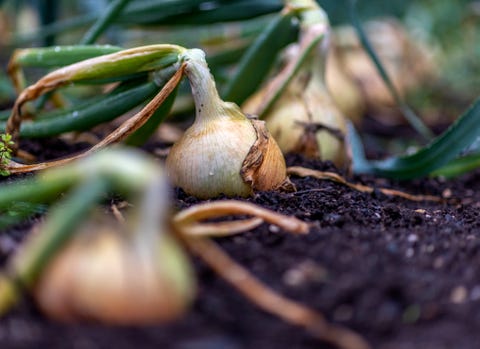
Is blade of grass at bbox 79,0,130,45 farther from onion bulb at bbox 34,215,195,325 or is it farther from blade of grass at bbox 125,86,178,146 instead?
onion bulb at bbox 34,215,195,325

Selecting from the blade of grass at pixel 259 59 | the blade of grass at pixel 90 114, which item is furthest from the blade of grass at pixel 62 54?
the blade of grass at pixel 259 59

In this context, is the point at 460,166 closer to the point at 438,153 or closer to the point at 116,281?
the point at 438,153

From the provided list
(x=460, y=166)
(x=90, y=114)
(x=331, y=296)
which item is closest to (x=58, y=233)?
(x=331, y=296)

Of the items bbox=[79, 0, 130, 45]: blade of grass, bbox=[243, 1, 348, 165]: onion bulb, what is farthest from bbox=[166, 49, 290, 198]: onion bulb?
bbox=[79, 0, 130, 45]: blade of grass

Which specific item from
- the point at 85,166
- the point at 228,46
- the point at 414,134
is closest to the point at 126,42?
the point at 228,46

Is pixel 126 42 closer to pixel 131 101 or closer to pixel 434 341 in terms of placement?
pixel 131 101
